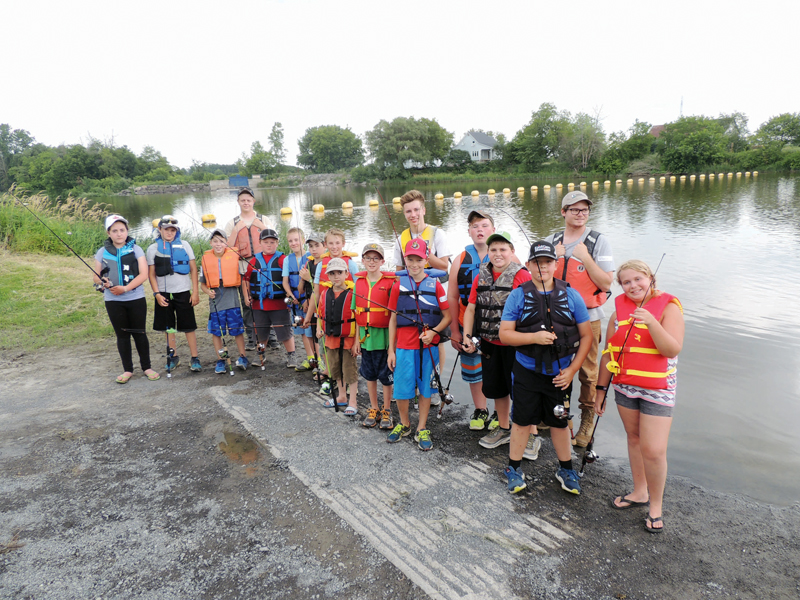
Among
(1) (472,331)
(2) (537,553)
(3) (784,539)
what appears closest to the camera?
(2) (537,553)

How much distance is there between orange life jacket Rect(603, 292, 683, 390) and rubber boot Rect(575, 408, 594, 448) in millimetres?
1369

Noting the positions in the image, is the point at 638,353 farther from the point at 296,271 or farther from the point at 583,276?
the point at 296,271

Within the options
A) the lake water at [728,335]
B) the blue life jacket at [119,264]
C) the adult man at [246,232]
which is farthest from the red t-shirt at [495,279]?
the blue life jacket at [119,264]

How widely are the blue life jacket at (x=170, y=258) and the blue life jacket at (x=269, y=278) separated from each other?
925 millimetres

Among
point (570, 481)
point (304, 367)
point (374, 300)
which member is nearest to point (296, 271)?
point (304, 367)

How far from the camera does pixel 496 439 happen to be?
418 cm

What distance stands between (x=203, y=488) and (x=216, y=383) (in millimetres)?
2316

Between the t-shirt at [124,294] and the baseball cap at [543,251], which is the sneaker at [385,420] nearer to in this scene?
the baseball cap at [543,251]

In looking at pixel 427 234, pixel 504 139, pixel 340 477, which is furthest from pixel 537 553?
pixel 504 139

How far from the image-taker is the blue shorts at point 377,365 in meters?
4.53

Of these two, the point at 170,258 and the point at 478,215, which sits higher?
→ the point at 478,215

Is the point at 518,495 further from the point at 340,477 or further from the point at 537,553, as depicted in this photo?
the point at 340,477

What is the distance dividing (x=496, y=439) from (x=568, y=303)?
168cm

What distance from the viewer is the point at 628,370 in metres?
2.96
